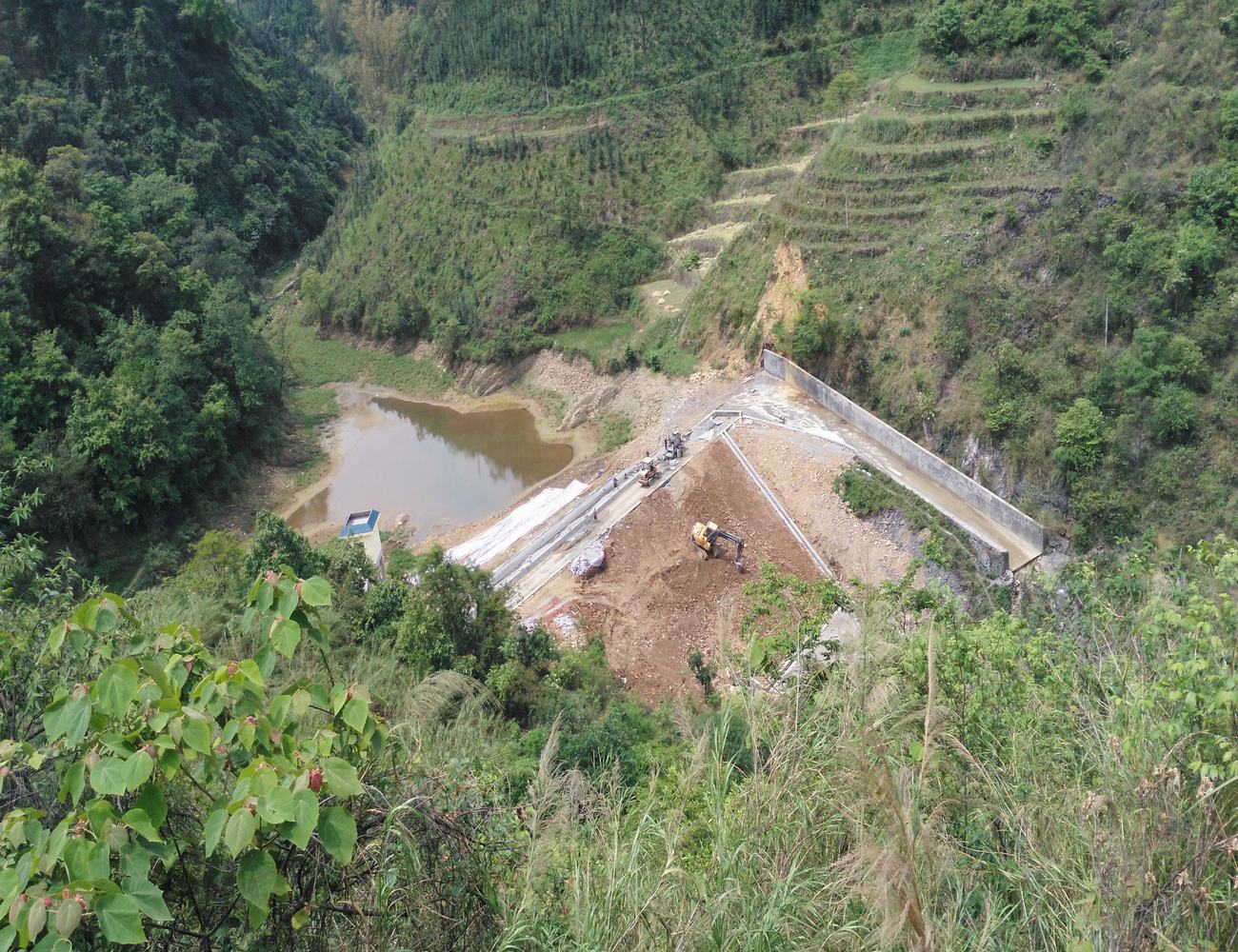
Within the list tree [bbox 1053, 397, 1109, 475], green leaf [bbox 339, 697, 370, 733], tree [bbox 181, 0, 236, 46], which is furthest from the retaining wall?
tree [bbox 181, 0, 236, 46]

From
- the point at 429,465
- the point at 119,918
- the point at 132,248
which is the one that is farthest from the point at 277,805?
the point at 132,248

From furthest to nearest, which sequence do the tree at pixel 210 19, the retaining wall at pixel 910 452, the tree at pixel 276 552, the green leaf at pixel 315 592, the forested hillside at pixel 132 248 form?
the tree at pixel 210 19, the forested hillside at pixel 132 248, the retaining wall at pixel 910 452, the tree at pixel 276 552, the green leaf at pixel 315 592

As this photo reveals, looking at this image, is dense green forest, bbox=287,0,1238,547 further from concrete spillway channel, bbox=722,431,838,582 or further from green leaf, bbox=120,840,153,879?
green leaf, bbox=120,840,153,879

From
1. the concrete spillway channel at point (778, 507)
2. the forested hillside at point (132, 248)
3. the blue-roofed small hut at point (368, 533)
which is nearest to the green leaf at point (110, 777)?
the concrete spillway channel at point (778, 507)

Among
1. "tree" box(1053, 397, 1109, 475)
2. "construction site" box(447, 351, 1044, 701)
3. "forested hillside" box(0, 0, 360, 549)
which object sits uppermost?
"forested hillside" box(0, 0, 360, 549)

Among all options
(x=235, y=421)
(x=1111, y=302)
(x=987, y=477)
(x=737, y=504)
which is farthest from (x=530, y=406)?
(x=1111, y=302)

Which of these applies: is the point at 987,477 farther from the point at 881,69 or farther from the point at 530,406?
the point at 881,69

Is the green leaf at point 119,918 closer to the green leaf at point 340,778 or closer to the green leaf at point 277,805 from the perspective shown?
the green leaf at point 277,805
